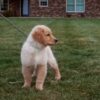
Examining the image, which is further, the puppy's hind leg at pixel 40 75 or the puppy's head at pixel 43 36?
the puppy's hind leg at pixel 40 75

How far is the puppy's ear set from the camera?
7.19 meters

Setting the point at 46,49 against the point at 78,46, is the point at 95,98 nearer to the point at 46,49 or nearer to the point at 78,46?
the point at 46,49

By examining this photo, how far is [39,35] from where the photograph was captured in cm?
718

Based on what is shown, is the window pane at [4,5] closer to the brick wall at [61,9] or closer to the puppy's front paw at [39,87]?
the brick wall at [61,9]

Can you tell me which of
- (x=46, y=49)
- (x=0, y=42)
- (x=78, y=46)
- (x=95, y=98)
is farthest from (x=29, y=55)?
(x=0, y=42)

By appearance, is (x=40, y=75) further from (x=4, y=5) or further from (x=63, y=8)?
(x=4, y=5)

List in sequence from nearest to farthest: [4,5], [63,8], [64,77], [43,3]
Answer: [64,77] < [63,8] < [43,3] < [4,5]

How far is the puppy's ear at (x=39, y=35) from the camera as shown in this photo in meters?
7.19

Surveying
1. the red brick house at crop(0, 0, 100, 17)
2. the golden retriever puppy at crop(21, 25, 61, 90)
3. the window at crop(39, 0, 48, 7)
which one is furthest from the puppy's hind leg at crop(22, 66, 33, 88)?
the window at crop(39, 0, 48, 7)

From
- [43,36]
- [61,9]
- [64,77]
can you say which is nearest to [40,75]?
[43,36]

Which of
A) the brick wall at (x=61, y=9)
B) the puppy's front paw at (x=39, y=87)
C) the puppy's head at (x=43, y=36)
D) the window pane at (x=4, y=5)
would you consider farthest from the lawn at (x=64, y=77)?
the window pane at (x=4, y=5)

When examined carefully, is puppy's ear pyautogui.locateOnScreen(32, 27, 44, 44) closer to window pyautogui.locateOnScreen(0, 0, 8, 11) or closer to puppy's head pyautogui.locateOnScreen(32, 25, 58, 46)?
puppy's head pyautogui.locateOnScreen(32, 25, 58, 46)

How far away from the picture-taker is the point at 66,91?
24.3ft

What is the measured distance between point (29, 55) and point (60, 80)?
1.26m
